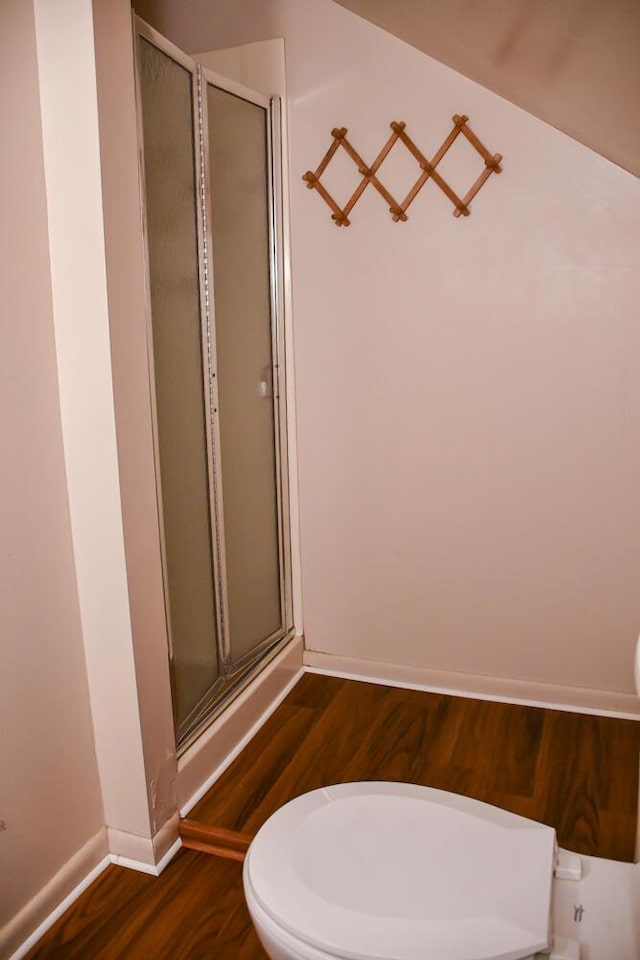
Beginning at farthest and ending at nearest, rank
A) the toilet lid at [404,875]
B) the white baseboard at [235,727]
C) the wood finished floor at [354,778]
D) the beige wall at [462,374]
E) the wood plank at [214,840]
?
the beige wall at [462,374] → the white baseboard at [235,727] → the wood plank at [214,840] → the wood finished floor at [354,778] → the toilet lid at [404,875]

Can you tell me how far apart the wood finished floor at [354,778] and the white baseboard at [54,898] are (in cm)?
2

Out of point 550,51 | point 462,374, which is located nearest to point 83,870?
point 462,374

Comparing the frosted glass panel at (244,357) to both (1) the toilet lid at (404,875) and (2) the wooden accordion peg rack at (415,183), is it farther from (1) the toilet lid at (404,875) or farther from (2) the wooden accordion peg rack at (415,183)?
(1) the toilet lid at (404,875)

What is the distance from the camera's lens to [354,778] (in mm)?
2076

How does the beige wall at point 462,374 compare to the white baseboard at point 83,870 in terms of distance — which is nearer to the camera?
the white baseboard at point 83,870

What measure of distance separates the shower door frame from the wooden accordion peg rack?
0.58 ft

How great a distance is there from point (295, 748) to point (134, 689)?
2.28ft

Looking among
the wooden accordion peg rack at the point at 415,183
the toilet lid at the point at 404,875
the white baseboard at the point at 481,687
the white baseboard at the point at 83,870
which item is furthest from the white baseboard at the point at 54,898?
the wooden accordion peg rack at the point at 415,183

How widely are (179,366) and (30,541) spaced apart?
2.19ft

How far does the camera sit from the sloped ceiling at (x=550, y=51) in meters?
1.33

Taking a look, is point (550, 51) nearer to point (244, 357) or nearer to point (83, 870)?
point (244, 357)

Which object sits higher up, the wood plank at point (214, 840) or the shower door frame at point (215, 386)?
the shower door frame at point (215, 386)

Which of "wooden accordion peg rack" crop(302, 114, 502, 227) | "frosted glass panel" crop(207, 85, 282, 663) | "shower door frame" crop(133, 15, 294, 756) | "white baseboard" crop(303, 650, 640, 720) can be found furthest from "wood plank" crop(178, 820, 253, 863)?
"wooden accordion peg rack" crop(302, 114, 502, 227)

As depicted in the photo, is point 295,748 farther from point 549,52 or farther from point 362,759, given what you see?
point 549,52
